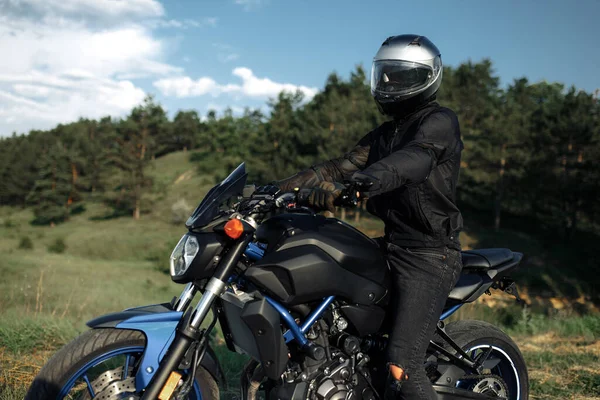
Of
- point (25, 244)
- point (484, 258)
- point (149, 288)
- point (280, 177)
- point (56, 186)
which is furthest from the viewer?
point (56, 186)

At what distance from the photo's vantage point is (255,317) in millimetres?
2705

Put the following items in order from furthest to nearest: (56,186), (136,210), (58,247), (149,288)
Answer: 1. (56,186)
2. (136,210)
3. (58,247)
4. (149,288)

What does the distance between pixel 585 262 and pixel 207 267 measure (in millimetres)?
40013

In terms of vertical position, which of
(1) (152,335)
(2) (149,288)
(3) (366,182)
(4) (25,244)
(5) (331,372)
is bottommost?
(4) (25,244)

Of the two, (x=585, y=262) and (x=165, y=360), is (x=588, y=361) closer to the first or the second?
(x=165, y=360)

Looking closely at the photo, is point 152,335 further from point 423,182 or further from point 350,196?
point 423,182

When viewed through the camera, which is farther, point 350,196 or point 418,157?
point 418,157

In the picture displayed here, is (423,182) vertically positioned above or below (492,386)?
above

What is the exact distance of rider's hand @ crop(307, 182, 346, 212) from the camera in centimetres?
252

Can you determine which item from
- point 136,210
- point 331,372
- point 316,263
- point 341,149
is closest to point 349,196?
point 316,263

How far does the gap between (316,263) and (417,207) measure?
750 millimetres

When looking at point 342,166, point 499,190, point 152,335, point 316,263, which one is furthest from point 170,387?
point 499,190

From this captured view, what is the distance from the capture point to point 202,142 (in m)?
85.8

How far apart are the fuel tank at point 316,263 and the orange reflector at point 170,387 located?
603 millimetres
